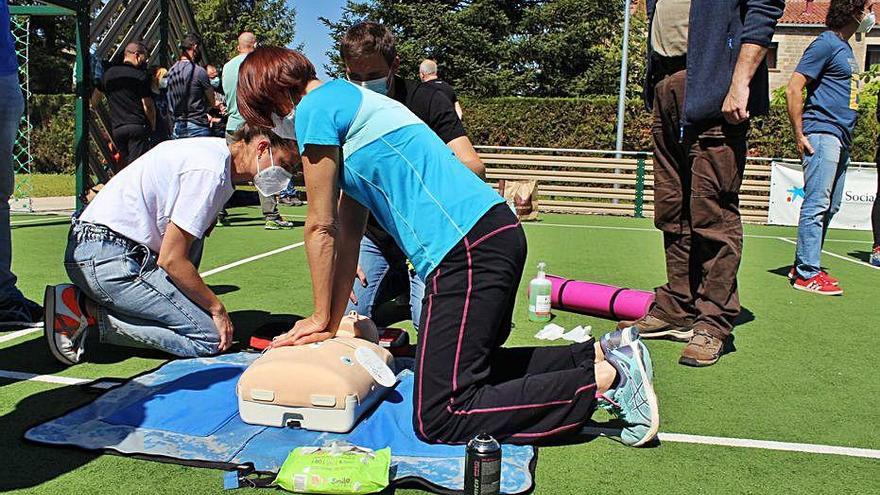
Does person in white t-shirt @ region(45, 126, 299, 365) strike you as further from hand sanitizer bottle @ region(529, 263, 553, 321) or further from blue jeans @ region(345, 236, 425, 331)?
hand sanitizer bottle @ region(529, 263, 553, 321)

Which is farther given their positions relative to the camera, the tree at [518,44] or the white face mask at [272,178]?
the tree at [518,44]

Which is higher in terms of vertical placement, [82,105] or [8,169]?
[82,105]

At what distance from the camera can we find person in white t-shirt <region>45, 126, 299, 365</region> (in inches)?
142

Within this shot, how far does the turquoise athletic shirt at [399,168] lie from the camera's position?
8.93 ft

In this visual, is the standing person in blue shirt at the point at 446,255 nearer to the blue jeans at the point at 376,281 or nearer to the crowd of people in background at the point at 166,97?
the blue jeans at the point at 376,281

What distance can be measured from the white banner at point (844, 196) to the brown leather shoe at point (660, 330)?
8970mm

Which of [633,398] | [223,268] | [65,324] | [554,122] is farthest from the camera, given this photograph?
[554,122]

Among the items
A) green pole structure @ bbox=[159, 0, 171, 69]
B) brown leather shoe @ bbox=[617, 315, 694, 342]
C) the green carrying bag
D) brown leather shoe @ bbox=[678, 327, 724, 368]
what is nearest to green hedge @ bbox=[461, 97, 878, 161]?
green pole structure @ bbox=[159, 0, 171, 69]

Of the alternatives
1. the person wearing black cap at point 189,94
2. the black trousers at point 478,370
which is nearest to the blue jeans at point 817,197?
the black trousers at point 478,370

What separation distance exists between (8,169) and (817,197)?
6172mm

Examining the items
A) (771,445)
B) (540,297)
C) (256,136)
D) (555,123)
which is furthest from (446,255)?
(555,123)

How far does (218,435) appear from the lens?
2.83 m

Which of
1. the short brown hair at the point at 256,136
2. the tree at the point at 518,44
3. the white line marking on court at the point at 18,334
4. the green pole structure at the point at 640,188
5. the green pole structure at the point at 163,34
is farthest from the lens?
the tree at the point at 518,44

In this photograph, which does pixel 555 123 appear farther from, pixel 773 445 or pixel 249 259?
pixel 773 445
